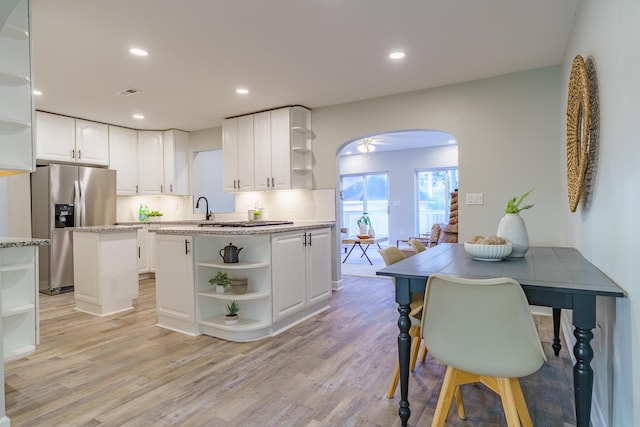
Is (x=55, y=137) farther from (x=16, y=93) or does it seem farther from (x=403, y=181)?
(x=403, y=181)

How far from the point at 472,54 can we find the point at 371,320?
2672 mm

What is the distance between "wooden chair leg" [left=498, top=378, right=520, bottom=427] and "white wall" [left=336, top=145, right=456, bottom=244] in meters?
7.29

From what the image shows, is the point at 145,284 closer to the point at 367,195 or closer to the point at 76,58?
the point at 76,58

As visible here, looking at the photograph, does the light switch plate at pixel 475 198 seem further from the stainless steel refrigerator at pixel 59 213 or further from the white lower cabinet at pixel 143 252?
the stainless steel refrigerator at pixel 59 213

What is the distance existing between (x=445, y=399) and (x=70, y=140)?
577 cm

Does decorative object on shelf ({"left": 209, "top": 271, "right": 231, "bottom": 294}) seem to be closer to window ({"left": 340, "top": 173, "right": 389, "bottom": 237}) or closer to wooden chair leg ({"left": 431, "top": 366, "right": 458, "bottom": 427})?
wooden chair leg ({"left": 431, "top": 366, "right": 458, "bottom": 427})

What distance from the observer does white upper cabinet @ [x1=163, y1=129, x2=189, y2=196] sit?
6023 mm

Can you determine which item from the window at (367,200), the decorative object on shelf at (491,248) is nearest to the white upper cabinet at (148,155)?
the window at (367,200)

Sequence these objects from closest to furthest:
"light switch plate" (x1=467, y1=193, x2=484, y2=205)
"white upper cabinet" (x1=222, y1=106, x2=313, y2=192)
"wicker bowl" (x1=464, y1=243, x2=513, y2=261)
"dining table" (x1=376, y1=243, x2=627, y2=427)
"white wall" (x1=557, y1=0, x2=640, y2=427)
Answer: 1. "white wall" (x1=557, y1=0, x2=640, y2=427)
2. "dining table" (x1=376, y1=243, x2=627, y2=427)
3. "wicker bowl" (x1=464, y1=243, x2=513, y2=261)
4. "light switch plate" (x1=467, y1=193, x2=484, y2=205)
5. "white upper cabinet" (x1=222, y1=106, x2=313, y2=192)

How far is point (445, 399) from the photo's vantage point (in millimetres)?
1640

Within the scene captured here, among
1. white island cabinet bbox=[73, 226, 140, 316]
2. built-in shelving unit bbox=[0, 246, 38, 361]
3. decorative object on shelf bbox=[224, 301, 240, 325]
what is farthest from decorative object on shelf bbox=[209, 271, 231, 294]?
white island cabinet bbox=[73, 226, 140, 316]

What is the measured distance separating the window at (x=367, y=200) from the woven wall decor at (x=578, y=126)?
6697mm

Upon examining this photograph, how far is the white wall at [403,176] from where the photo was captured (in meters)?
8.54

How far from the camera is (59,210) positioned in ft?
15.8
